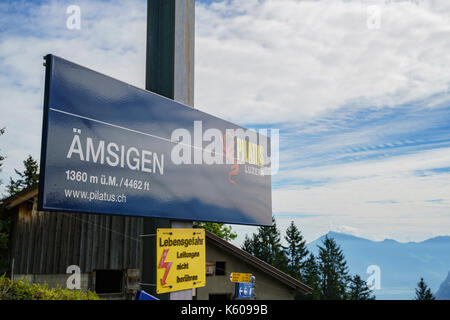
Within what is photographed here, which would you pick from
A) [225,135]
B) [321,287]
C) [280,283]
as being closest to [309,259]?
[321,287]

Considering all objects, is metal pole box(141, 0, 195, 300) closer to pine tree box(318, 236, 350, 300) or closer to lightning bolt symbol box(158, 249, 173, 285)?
lightning bolt symbol box(158, 249, 173, 285)

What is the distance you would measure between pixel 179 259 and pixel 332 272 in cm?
7170

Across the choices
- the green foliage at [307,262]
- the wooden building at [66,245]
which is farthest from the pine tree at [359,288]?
the wooden building at [66,245]

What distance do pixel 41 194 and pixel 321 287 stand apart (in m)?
70.3

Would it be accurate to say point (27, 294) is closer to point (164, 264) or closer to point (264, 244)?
point (164, 264)

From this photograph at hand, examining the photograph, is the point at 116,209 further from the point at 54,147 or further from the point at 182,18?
the point at 182,18

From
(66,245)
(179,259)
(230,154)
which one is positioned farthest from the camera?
(66,245)

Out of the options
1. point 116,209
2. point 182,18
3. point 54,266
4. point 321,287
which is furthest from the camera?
point 321,287

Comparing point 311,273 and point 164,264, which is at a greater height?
point 164,264

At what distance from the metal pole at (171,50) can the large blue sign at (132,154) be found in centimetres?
37

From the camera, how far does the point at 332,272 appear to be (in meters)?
71.9

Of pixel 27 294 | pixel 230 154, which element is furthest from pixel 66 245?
pixel 230 154

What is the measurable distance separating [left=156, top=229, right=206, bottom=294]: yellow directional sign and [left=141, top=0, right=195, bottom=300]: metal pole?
0.61 ft

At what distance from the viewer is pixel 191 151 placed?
212 inches
